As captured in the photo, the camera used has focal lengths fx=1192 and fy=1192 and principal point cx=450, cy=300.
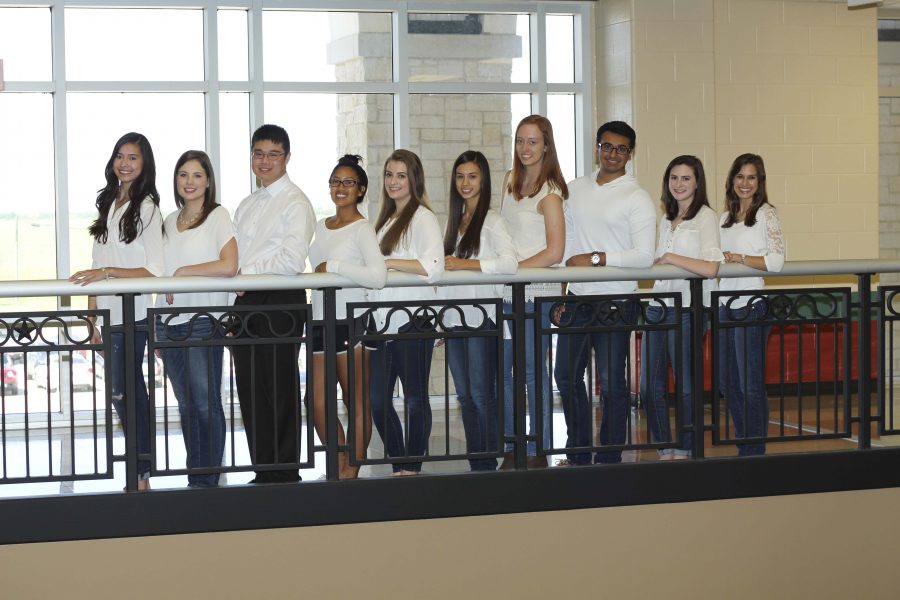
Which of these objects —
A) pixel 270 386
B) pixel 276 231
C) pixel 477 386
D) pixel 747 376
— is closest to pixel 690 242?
pixel 747 376

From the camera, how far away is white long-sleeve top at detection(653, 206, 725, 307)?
4.89 metres

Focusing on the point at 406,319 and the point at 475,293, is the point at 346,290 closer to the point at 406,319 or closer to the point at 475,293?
the point at 406,319

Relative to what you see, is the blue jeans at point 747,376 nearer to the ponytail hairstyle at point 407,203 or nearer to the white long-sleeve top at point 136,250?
the ponytail hairstyle at point 407,203

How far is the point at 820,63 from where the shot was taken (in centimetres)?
877

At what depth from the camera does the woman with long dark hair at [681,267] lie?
190 inches

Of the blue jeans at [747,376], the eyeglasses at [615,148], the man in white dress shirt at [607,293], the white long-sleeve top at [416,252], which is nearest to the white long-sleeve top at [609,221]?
the man in white dress shirt at [607,293]

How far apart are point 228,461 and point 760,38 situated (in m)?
5.14

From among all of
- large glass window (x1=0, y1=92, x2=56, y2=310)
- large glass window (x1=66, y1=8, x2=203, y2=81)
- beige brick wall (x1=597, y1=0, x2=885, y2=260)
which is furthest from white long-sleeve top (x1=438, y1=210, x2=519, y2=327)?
large glass window (x1=0, y1=92, x2=56, y2=310)

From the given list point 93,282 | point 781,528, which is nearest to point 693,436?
point 781,528

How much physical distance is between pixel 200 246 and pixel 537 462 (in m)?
1.61

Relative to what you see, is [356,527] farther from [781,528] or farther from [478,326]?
[781,528]

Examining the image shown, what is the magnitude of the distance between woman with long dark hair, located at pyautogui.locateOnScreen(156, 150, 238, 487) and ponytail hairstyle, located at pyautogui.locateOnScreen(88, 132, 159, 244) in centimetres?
12

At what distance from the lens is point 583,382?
4883 millimetres

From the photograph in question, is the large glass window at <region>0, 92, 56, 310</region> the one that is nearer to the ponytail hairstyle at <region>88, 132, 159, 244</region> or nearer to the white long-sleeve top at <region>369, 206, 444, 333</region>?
the ponytail hairstyle at <region>88, 132, 159, 244</region>
